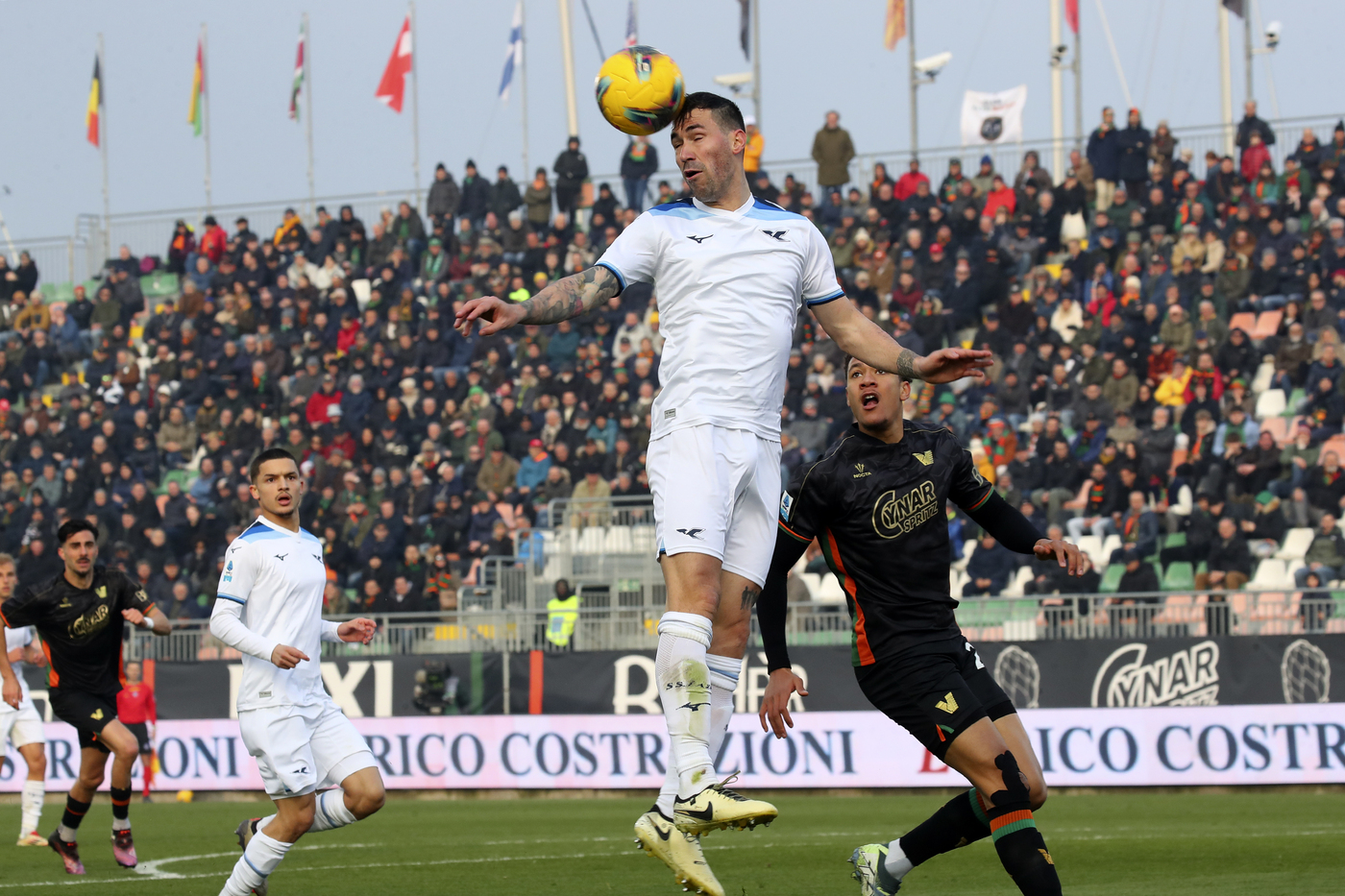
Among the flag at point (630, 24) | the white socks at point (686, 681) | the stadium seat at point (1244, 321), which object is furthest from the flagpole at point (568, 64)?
the white socks at point (686, 681)

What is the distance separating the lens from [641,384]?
24812 mm

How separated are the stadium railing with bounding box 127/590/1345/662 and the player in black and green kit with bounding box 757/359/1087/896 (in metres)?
9.85

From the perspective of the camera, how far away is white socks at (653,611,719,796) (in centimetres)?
616

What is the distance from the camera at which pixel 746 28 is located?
33875 millimetres

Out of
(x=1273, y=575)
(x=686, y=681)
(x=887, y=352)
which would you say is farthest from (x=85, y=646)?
(x=1273, y=575)

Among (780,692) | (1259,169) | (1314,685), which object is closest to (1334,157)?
(1259,169)

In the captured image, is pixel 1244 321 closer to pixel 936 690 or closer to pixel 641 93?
pixel 936 690

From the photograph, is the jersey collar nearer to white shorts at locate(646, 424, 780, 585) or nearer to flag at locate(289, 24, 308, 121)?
white shorts at locate(646, 424, 780, 585)

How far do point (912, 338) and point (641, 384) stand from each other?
4004 mm

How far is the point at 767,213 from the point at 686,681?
1.82 meters

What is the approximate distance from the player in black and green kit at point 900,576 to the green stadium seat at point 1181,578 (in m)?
12.1

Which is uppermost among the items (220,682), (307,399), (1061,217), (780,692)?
(1061,217)

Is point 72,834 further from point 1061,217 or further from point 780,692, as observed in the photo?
point 1061,217

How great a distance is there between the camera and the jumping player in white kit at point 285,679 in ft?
28.4
